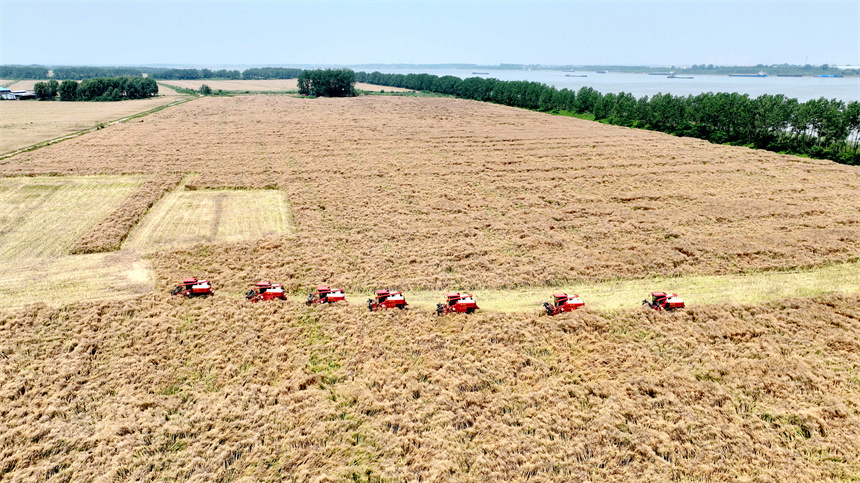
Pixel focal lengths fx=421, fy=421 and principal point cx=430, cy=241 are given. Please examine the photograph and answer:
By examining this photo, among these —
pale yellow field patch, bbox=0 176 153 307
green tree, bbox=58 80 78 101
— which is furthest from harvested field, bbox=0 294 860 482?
green tree, bbox=58 80 78 101

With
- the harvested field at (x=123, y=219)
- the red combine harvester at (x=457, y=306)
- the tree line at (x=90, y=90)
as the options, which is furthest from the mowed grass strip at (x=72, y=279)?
the tree line at (x=90, y=90)

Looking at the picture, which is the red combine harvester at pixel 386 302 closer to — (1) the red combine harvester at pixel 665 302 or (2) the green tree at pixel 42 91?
(1) the red combine harvester at pixel 665 302

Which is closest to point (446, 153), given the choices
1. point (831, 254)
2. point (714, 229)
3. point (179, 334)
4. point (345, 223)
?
point (345, 223)

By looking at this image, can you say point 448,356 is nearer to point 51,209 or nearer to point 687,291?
point 687,291

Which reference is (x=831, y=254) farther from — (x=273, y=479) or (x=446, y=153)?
(x=446, y=153)

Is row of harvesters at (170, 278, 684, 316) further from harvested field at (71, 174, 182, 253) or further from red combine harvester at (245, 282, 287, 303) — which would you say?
harvested field at (71, 174, 182, 253)

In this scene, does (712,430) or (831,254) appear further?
(831,254)
